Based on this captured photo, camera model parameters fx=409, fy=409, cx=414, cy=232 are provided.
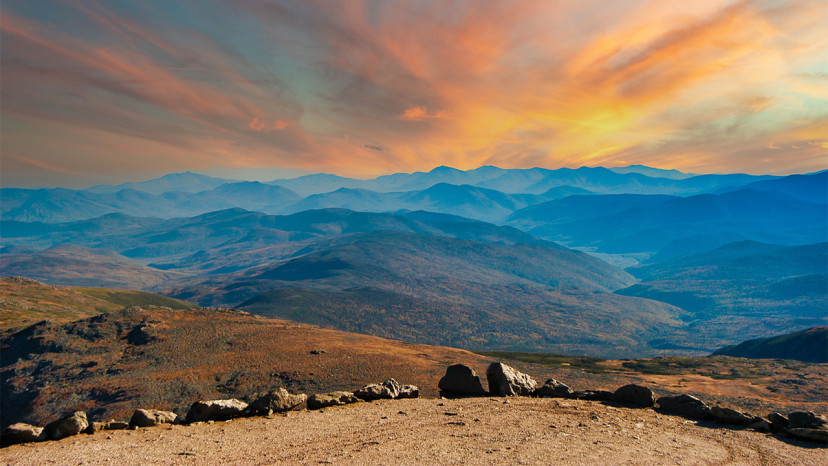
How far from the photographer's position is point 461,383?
28.3 meters

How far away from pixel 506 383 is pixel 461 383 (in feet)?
9.98

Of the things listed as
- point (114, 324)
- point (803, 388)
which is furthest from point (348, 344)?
point (803, 388)

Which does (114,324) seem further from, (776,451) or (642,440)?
(776,451)

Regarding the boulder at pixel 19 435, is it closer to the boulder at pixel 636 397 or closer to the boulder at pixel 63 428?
the boulder at pixel 63 428

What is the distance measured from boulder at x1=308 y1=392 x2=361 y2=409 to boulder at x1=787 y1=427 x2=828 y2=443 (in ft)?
74.6

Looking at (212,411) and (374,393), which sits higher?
(374,393)

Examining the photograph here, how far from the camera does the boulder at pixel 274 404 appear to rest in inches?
894

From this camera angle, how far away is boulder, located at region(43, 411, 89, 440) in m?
17.9

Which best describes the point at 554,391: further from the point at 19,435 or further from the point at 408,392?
the point at 19,435

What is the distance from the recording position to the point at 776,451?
1834cm

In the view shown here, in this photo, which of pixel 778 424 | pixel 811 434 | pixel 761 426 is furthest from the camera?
pixel 761 426

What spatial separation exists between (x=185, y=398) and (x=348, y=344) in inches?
876

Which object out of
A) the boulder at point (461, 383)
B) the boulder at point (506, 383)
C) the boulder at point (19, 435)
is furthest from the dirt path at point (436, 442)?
the boulder at point (461, 383)

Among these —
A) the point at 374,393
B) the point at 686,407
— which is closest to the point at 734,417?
the point at 686,407
